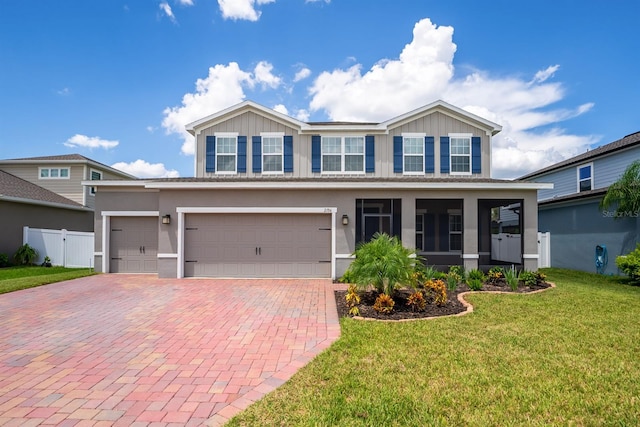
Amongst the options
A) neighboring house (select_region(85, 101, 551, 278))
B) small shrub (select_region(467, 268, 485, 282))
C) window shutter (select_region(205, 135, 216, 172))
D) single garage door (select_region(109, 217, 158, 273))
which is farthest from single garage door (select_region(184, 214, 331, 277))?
small shrub (select_region(467, 268, 485, 282))

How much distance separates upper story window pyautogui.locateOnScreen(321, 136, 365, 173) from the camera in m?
13.5

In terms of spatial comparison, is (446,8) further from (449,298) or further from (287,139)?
(449,298)

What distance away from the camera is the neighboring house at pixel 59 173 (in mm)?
19609

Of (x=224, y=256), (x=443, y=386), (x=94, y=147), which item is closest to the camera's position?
(x=443, y=386)

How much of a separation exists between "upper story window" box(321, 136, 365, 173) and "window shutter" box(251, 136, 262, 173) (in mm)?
2767

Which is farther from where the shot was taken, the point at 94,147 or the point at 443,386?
the point at 94,147

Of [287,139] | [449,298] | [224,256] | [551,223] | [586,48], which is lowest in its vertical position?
[449,298]

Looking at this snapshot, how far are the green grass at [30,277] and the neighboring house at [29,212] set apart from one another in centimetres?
268

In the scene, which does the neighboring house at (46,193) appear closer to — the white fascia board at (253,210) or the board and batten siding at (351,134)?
the board and batten siding at (351,134)

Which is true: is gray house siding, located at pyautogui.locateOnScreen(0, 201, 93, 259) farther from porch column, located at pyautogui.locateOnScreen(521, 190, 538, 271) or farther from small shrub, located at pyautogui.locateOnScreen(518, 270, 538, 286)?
porch column, located at pyautogui.locateOnScreen(521, 190, 538, 271)

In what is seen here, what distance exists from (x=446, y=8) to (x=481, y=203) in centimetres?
858

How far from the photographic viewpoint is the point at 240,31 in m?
12.5

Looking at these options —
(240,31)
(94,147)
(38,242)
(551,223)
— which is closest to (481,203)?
(551,223)

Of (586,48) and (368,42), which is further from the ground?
(368,42)
